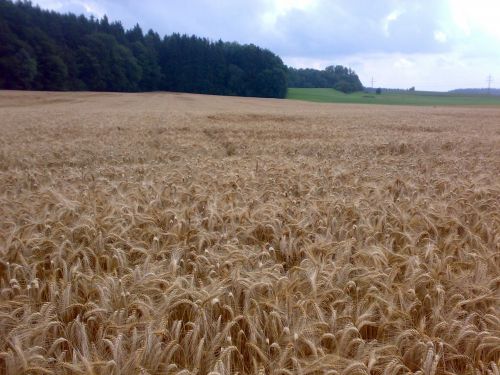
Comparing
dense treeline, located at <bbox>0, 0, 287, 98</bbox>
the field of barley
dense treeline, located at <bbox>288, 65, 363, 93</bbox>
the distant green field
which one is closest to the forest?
dense treeline, located at <bbox>0, 0, 287, 98</bbox>

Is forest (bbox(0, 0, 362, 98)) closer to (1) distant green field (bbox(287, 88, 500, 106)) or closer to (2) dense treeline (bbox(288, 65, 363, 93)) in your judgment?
(1) distant green field (bbox(287, 88, 500, 106))

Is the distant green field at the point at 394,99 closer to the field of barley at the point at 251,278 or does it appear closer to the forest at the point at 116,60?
the forest at the point at 116,60

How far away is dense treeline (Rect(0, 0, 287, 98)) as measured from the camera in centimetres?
7138

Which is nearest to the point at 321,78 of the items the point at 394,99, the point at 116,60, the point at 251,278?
the point at 394,99

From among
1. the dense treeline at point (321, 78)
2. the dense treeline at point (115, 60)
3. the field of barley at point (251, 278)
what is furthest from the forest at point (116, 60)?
the field of barley at point (251, 278)

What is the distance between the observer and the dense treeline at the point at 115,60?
71.4 meters

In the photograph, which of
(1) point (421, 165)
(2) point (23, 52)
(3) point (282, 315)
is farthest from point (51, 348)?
(2) point (23, 52)

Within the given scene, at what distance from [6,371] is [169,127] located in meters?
15.8

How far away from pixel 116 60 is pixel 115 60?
23 cm

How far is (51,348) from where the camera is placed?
188cm

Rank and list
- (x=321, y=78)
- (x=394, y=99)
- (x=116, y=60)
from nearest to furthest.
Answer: (x=116, y=60) < (x=394, y=99) < (x=321, y=78)

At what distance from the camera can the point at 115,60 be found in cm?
8519

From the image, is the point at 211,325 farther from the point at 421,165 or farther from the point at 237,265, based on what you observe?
the point at 421,165

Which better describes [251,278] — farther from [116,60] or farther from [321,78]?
[321,78]
